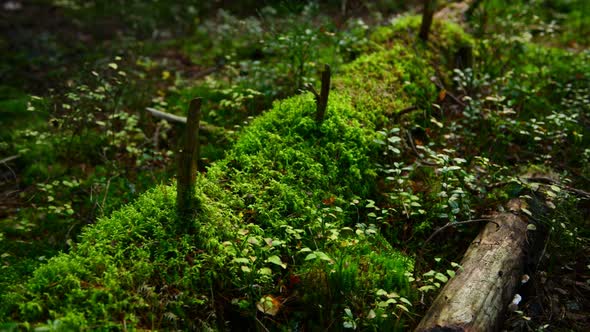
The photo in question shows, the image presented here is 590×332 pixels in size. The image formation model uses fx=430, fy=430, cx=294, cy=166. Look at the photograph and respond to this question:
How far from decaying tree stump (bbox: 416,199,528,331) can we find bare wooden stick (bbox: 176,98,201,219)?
1.87 meters

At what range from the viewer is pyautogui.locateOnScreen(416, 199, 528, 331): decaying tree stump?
9.68ft

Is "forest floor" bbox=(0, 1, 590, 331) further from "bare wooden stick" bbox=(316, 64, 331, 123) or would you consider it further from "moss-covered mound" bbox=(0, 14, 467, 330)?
"bare wooden stick" bbox=(316, 64, 331, 123)

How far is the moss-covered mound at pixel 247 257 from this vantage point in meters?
2.65

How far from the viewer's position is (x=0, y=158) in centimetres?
566

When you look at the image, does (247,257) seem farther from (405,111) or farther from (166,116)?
(166,116)

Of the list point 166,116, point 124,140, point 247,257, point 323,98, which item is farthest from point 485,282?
point 124,140

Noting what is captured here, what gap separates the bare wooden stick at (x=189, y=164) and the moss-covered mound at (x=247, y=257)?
80 mm

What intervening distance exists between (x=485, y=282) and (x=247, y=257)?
182 centimetres

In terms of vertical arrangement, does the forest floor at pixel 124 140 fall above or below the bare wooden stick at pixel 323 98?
below

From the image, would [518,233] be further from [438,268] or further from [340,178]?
[340,178]

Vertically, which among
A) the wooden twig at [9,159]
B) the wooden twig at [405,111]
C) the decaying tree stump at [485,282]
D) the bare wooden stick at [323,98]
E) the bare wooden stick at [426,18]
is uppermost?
the bare wooden stick at [426,18]

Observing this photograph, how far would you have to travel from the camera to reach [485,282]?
3273 mm

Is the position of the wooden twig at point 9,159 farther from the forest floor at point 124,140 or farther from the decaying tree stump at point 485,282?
the decaying tree stump at point 485,282

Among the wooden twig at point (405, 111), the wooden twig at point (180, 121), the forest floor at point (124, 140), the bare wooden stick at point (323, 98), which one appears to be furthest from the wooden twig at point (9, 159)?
the wooden twig at point (405, 111)
